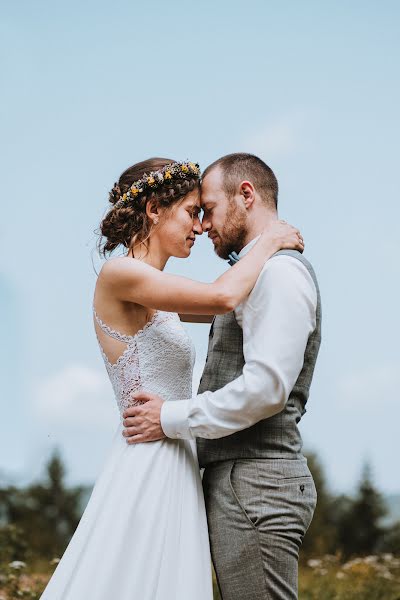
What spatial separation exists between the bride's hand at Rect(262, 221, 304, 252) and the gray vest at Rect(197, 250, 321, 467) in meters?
0.04

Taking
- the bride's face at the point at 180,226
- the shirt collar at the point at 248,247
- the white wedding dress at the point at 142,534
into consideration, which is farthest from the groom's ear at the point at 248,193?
the white wedding dress at the point at 142,534

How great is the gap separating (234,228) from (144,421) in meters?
0.94

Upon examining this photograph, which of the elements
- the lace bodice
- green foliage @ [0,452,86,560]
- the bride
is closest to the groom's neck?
the bride

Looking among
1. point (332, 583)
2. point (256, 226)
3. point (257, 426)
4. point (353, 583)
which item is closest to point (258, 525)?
point (257, 426)

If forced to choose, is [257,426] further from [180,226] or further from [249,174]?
[249,174]

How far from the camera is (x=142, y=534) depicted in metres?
3.14

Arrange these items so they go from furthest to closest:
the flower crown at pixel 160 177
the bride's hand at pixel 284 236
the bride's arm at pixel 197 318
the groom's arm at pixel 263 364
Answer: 1. the bride's arm at pixel 197 318
2. the flower crown at pixel 160 177
3. the bride's hand at pixel 284 236
4. the groom's arm at pixel 263 364

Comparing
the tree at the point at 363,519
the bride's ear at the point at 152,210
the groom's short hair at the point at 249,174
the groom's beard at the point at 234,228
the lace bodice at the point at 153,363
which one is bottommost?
the tree at the point at 363,519

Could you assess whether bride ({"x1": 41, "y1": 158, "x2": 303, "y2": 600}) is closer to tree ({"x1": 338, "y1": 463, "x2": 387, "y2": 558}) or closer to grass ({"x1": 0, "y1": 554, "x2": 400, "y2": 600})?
grass ({"x1": 0, "y1": 554, "x2": 400, "y2": 600})

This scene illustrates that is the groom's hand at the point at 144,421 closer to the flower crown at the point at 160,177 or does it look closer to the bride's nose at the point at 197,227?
the bride's nose at the point at 197,227

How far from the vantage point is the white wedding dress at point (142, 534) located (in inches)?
121

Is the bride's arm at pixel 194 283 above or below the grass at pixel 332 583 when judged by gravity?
above

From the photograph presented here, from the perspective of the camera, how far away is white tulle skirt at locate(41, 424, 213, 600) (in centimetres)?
308

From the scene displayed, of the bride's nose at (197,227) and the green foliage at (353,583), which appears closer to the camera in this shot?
the bride's nose at (197,227)
